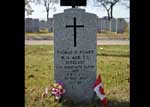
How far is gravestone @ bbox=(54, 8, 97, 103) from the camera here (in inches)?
328

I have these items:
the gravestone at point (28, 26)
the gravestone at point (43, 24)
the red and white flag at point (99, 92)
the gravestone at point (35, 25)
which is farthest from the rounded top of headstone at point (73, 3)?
the gravestone at point (43, 24)

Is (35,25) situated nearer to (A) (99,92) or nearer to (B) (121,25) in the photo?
(B) (121,25)

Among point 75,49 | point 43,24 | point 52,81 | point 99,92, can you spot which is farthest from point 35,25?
point 99,92

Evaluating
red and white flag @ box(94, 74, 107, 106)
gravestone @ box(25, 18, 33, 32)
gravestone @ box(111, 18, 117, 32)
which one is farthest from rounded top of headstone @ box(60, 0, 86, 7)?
gravestone @ box(111, 18, 117, 32)

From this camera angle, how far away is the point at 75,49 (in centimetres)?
837

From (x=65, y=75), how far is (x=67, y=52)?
0.41m

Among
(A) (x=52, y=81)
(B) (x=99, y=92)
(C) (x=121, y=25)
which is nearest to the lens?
(B) (x=99, y=92)

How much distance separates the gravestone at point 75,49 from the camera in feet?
27.3

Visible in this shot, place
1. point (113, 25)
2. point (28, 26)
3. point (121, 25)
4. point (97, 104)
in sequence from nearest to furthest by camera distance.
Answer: point (97, 104), point (121, 25), point (28, 26), point (113, 25)

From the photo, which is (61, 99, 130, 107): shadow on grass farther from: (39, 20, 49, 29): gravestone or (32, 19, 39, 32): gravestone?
(39, 20, 49, 29): gravestone
